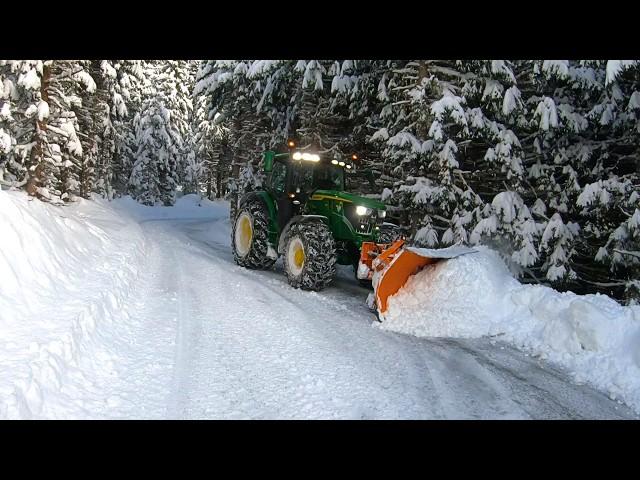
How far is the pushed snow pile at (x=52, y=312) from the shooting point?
11.1 feet

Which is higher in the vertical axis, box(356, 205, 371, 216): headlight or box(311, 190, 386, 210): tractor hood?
box(311, 190, 386, 210): tractor hood

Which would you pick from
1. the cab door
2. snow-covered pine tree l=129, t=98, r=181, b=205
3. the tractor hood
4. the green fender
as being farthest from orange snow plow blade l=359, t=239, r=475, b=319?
snow-covered pine tree l=129, t=98, r=181, b=205

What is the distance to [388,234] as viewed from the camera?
834 cm

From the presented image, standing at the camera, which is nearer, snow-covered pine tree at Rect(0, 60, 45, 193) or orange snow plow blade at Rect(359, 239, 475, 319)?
orange snow plow blade at Rect(359, 239, 475, 319)

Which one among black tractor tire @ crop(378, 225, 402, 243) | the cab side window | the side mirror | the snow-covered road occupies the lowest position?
the snow-covered road

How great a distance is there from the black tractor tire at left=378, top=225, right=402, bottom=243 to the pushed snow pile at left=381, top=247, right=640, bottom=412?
151cm

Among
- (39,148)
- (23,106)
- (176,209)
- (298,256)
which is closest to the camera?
(298,256)

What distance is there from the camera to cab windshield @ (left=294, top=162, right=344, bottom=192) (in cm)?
897

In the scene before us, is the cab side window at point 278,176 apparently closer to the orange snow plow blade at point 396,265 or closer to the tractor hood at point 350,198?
the tractor hood at point 350,198

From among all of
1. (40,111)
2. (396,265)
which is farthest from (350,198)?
(40,111)

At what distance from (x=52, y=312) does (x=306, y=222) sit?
428cm

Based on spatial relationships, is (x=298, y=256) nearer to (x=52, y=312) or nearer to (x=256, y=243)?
(x=256, y=243)

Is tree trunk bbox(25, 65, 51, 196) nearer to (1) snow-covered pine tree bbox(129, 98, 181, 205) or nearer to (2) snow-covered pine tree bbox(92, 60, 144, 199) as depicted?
(2) snow-covered pine tree bbox(92, 60, 144, 199)

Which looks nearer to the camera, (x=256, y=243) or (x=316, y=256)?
(x=316, y=256)
